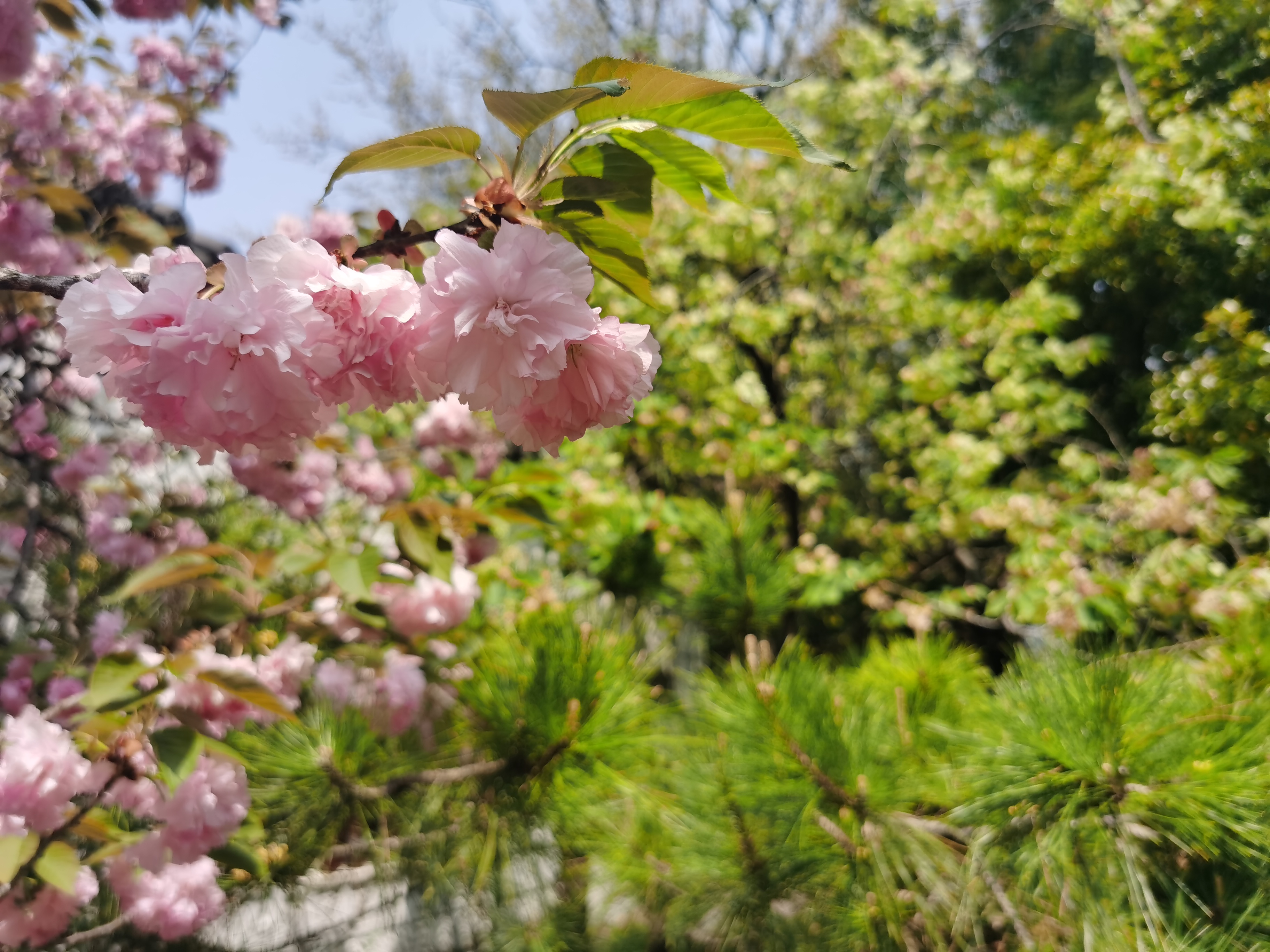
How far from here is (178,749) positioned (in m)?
0.64

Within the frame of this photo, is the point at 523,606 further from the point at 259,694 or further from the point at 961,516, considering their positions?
the point at 961,516

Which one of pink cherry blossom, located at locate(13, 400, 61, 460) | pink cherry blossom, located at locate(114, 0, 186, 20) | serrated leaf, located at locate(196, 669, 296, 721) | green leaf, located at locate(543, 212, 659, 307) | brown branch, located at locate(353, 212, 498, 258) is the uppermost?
pink cherry blossom, located at locate(114, 0, 186, 20)

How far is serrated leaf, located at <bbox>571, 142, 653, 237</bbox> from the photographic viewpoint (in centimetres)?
41

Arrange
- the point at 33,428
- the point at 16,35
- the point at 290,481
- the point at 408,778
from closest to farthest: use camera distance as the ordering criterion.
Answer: the point at 408,778 → the point at 16,35 → the point at 33,428 → the point at 290,481

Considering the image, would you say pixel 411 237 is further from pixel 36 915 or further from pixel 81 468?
pixel 81 468

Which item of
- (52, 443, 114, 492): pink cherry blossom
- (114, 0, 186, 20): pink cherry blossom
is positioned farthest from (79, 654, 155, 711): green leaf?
(114, 0, 186, 20): pink cherry blossom

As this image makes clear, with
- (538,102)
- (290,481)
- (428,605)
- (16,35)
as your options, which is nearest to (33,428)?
(290,481)

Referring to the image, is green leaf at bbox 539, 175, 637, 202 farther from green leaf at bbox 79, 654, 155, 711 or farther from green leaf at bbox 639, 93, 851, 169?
green leaf at bbox 79, 654, 155, 711

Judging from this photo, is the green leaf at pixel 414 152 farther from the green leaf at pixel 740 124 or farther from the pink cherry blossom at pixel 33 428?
the pink cherry blossom at pixel 33 428

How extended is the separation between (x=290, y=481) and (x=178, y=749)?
3.29 feet

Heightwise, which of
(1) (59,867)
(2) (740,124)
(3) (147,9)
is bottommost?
(1) (59,867)

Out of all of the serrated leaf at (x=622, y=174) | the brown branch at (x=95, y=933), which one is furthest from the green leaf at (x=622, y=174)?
the brown branch at (x=95, y=933)

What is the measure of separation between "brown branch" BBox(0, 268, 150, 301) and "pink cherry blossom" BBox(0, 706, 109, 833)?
1.66 feet

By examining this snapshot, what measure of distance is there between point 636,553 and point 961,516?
1.08 meters
